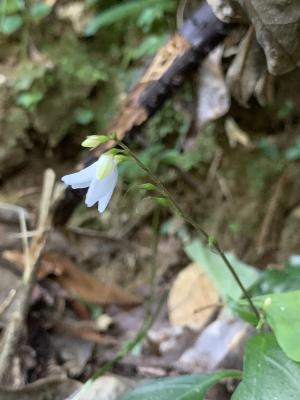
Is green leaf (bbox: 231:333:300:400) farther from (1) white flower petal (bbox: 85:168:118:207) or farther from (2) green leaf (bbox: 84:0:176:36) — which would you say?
(2) green leaf (bbox: 84:0:176:36)

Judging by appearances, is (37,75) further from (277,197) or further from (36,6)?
(277,197)

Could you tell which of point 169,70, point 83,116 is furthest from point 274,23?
point 83,116

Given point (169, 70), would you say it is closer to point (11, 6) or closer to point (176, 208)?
point (176, 208)

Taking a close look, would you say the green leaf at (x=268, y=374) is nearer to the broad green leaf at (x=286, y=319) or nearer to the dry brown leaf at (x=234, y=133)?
the broad green leaf at (x=286, y=319)

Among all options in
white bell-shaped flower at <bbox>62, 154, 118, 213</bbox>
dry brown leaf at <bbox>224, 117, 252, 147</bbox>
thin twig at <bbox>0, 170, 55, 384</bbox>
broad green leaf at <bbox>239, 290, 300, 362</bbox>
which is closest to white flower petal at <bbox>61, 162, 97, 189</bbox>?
white bell-shaped flower at <bbox>62, 154, 118, 213</bbox>

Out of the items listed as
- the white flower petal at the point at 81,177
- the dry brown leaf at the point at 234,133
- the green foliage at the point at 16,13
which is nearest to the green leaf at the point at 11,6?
the green foliage at the point at 16,13

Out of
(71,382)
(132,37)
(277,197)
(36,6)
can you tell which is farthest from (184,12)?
(71,382)
